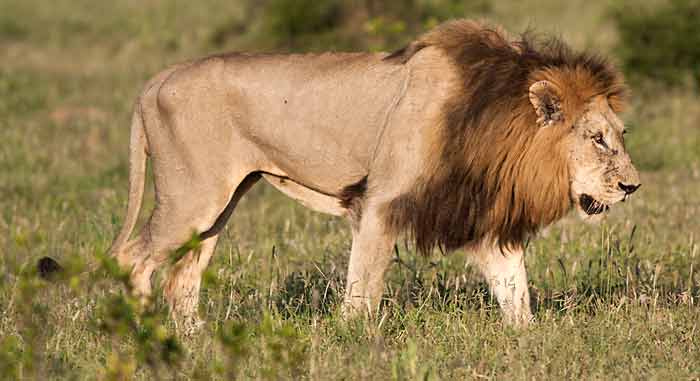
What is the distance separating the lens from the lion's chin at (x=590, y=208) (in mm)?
4648

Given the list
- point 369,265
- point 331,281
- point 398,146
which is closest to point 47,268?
point 331,281

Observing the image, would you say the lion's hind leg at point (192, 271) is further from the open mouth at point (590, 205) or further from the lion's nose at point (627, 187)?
the lion's nose at point (627, 187)

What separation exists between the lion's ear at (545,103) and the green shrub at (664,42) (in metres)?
7.84

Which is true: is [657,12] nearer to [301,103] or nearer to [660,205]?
[660,205]

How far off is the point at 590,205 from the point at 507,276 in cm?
57

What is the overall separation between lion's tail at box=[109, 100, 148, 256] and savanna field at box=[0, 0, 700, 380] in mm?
176

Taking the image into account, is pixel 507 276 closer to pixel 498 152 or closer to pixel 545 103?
pixel 498 152

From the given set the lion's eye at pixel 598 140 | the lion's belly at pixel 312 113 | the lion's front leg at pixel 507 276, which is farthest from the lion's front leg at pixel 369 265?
the lion's eye at pixel 598 140

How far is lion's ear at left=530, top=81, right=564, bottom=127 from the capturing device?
4.57 metres

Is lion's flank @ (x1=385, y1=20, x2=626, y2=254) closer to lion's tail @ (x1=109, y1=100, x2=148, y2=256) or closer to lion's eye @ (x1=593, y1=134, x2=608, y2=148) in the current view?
lion's eye @ (x1=593, y1=134, x2=608, y2=148)

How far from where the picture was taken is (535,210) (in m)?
4.74

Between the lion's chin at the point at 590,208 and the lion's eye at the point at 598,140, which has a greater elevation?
the lion's eye at the point at 598,140

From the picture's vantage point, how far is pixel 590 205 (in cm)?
468

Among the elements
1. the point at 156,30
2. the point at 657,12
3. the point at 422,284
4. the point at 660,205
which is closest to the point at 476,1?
the point at 657,12
